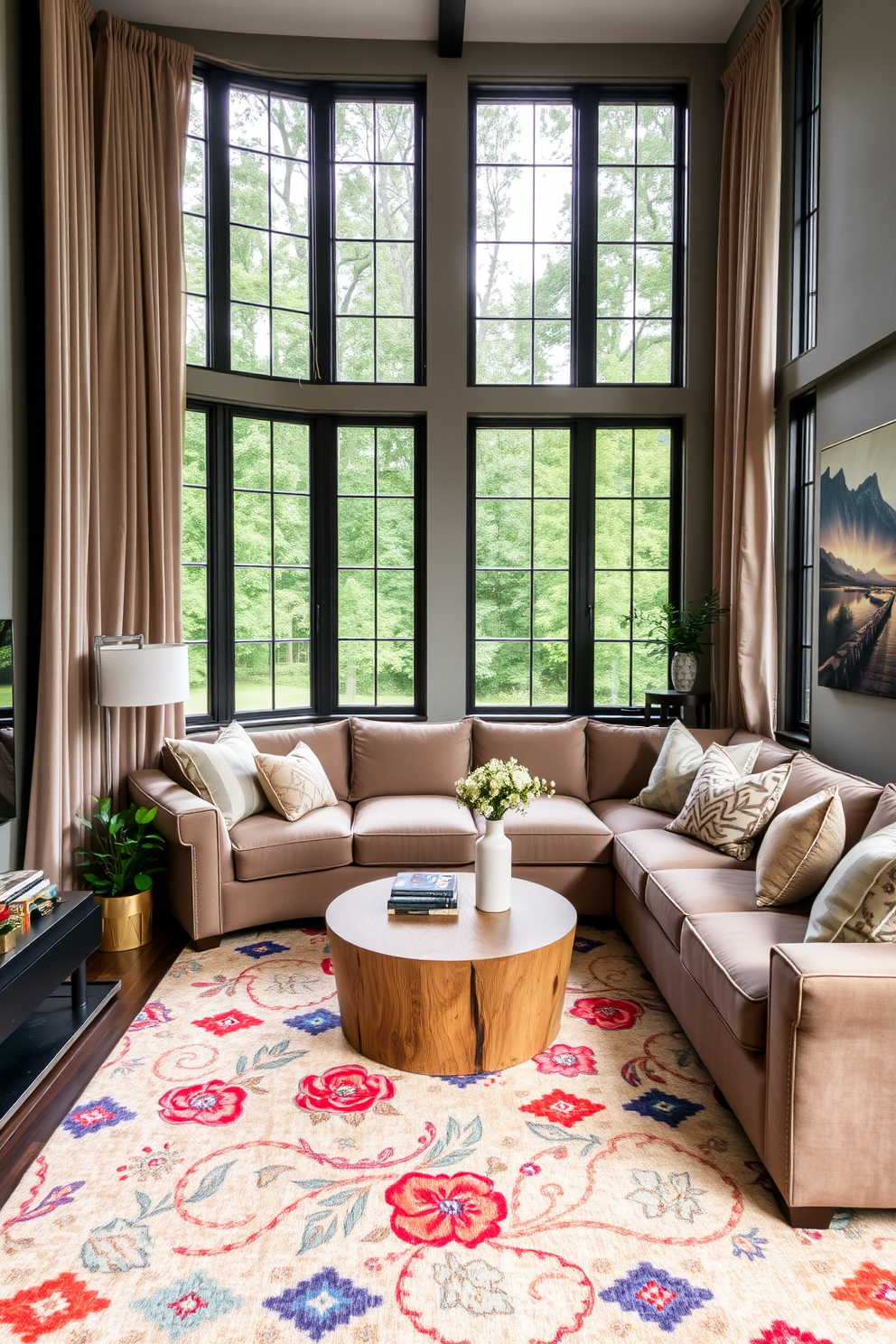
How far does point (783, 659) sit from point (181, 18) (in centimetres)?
463

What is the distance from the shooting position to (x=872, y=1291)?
5.65 feet

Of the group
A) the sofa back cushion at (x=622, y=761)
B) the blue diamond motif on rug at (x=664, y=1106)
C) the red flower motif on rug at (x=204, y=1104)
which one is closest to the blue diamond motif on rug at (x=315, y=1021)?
the red flower motif on rug at (x=204, y=1104)

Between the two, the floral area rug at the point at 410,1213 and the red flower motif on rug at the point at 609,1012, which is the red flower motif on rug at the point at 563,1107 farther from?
the red flower motif on rug at the point at 609,1012

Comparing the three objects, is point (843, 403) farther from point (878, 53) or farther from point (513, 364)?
point (513, 364)

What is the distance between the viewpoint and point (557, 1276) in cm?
175

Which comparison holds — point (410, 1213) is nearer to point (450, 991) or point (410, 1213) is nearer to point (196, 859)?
point (450, 991)

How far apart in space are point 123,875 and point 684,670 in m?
3.00

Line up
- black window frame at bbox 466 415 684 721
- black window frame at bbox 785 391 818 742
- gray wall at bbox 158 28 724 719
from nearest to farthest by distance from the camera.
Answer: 1. black window frame at bbox 785 391 818 742
2. gray wall at bbox 158 28 724 719
3. black window frame at bbox 466 415 684 721

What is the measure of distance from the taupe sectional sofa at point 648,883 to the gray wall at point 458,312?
0.70 m

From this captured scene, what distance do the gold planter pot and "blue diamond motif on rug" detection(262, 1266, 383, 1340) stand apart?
208 centimetres

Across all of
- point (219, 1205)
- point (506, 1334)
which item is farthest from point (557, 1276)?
point (219, 1205)

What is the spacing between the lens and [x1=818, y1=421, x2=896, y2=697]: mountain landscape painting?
3.13m

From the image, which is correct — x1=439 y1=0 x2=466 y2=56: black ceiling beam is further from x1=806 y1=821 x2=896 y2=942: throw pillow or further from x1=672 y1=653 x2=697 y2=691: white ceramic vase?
x1=806 y1=821 x2=896 y2=942: throw pillow

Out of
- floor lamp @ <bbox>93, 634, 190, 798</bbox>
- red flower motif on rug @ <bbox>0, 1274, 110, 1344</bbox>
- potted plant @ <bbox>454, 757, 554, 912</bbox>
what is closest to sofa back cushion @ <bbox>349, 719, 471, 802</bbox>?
floor lamp @ <bbox>93, 634, 190, 798</bbox>
